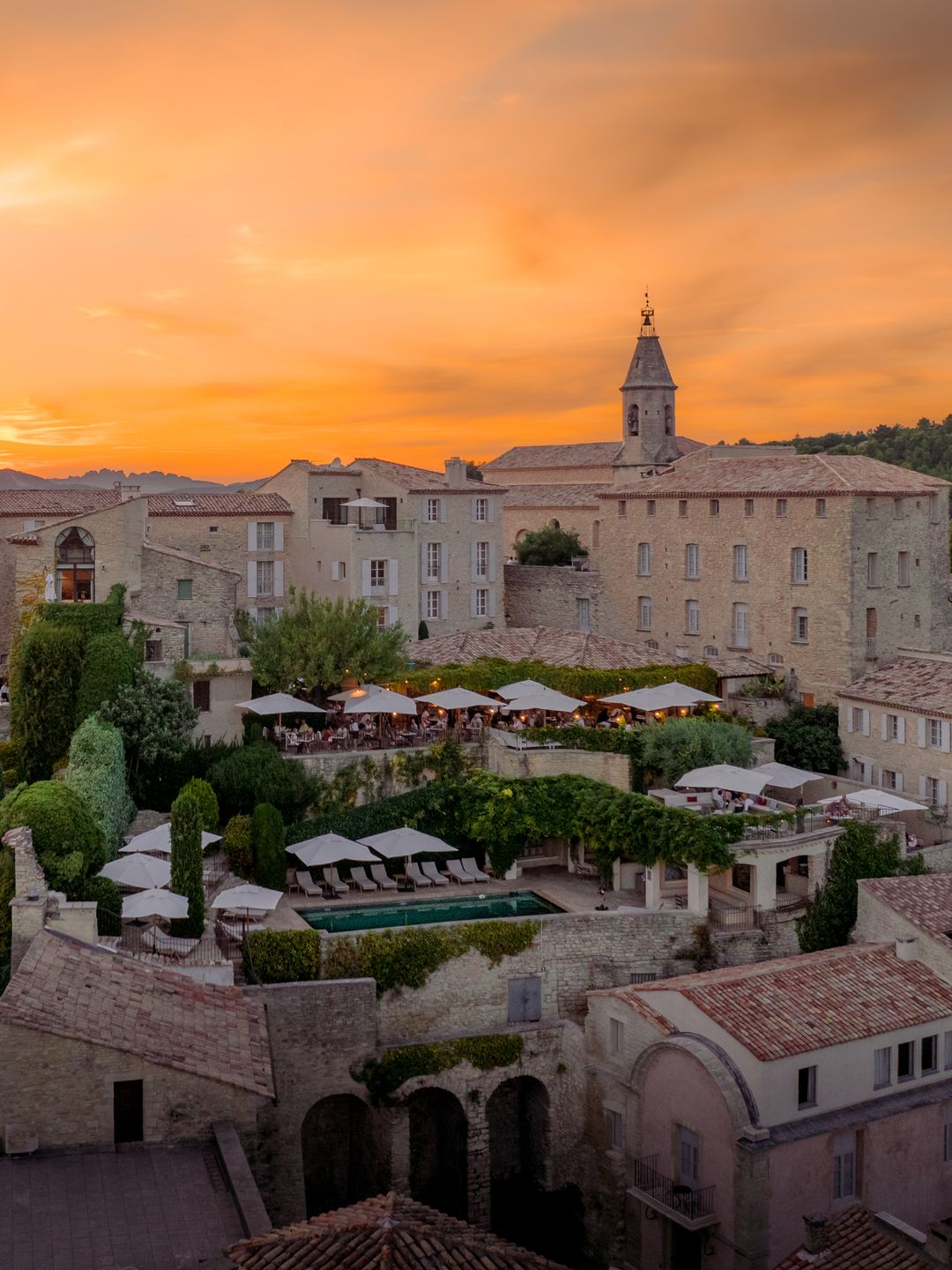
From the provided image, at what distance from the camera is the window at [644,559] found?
2221 inches

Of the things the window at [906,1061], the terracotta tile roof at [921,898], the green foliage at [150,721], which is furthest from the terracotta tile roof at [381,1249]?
the green foliage at [150,721]

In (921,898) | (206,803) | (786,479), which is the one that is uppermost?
(786,479)

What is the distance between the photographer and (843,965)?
3114 cm

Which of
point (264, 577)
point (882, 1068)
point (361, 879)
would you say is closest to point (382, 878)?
point (361, 879)

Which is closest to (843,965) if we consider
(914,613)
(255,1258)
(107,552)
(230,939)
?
(230,939)

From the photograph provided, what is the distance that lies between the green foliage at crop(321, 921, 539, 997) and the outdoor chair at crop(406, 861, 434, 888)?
4.63 meters

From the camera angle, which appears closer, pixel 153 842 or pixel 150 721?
pixel 153 842

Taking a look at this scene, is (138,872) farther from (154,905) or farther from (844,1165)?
(844,1165)

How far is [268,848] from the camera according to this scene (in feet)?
115

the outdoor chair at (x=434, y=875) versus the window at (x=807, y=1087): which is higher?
the outdoor chair at (x=434, y=875)

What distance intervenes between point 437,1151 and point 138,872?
30.6ft

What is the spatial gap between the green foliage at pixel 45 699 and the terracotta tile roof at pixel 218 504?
43.0 ft

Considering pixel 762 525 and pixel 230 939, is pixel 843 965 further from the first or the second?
pixel 762 525

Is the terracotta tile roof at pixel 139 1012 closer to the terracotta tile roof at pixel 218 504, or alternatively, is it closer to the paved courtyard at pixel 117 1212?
the paved courtyard at pixel 117 1212
